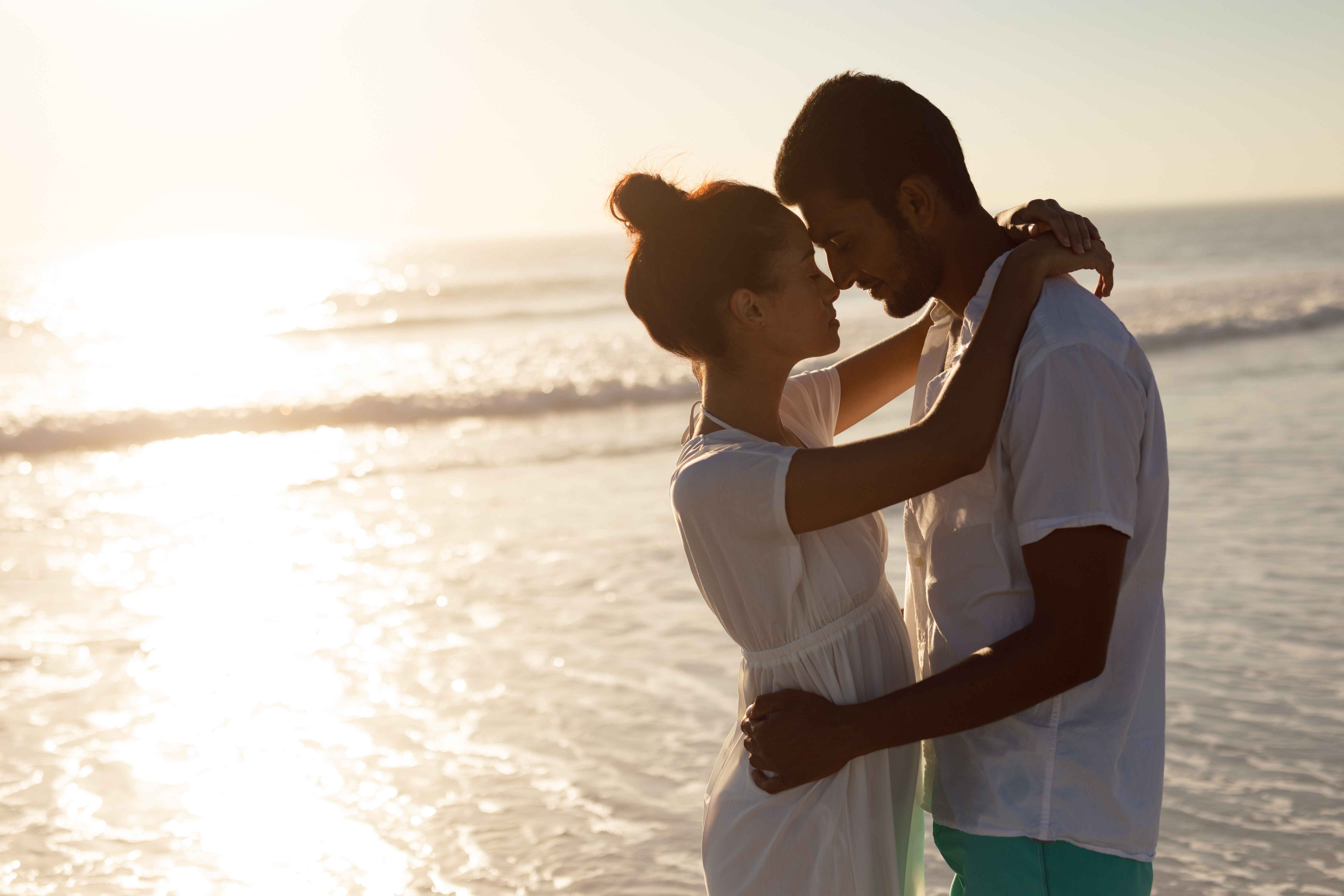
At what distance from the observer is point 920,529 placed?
7.03 ft

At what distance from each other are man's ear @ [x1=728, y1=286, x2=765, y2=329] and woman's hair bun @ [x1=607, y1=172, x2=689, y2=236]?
0.19 meters

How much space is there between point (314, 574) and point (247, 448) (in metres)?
6.55

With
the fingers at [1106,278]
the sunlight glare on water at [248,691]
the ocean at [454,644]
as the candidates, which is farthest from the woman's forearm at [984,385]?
the sunlight glare on water at [248,691]

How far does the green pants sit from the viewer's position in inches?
76.1

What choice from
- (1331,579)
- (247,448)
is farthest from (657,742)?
(247,448)

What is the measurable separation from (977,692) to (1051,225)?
85 centimetres

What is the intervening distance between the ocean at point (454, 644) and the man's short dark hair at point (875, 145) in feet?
9.00

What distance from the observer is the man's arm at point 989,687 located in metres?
1.80

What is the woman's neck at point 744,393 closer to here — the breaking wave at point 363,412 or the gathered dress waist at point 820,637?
the gathered dress waist at point 820,637

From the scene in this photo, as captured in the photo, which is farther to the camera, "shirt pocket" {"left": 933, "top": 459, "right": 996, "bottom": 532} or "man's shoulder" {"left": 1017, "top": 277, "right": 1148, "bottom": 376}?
"shirt pocket" {"left": 933, "top": 459, "right": 996, "bottom": 532}

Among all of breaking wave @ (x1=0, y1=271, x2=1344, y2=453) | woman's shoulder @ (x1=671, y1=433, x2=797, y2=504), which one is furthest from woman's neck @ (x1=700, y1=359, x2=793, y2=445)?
breaking wave @ (x1=0, y1=271, x2=1344, y2=453)

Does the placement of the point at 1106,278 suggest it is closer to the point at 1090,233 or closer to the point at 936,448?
the point at 1090,233

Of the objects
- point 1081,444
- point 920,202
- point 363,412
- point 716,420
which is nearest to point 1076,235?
point 920,202

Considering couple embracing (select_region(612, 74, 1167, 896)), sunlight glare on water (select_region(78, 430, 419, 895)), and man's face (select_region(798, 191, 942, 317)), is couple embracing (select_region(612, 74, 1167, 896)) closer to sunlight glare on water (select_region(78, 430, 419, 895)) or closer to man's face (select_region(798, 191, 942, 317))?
man's face (select_region(798, 191, 942, 317))
